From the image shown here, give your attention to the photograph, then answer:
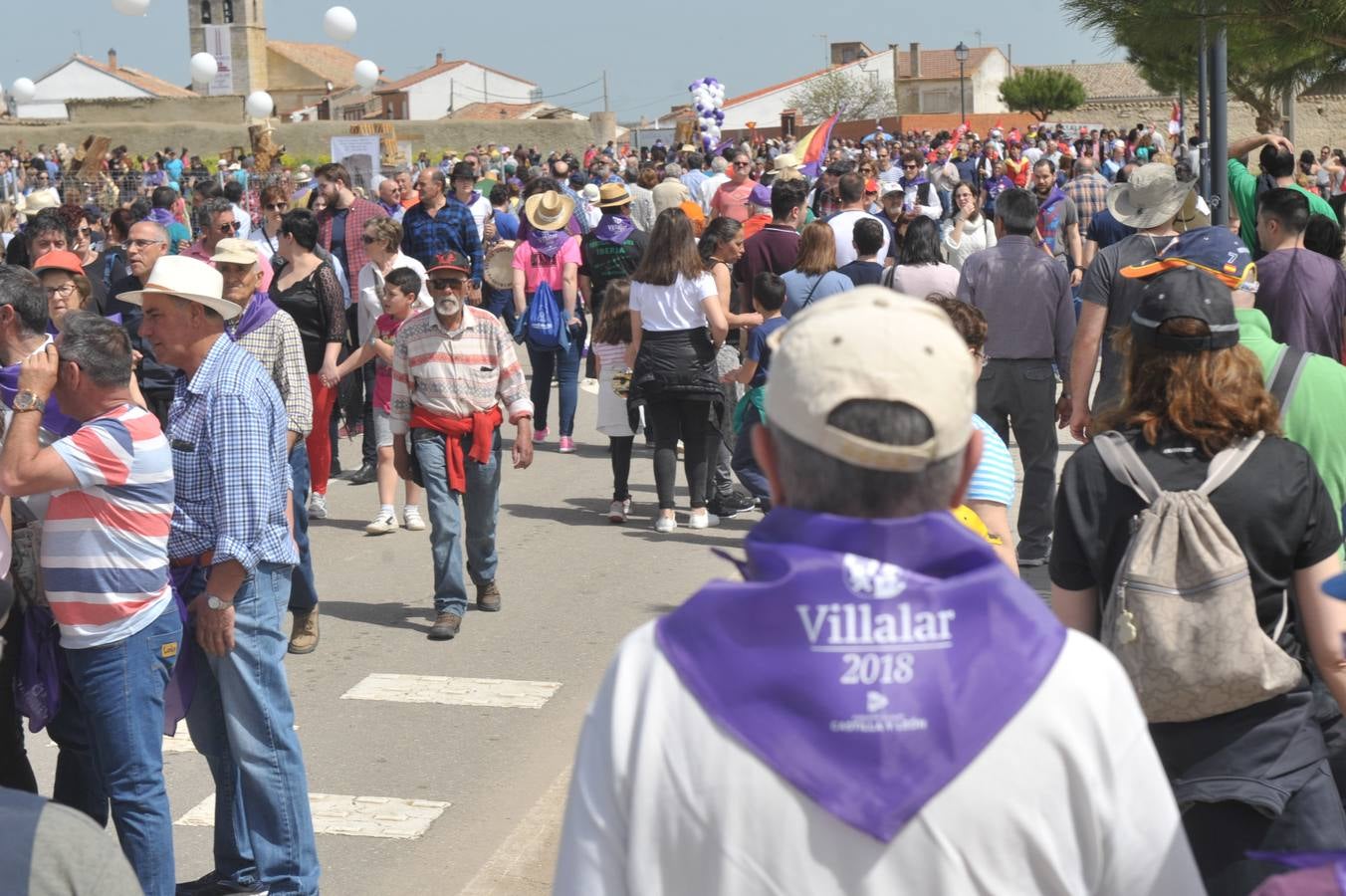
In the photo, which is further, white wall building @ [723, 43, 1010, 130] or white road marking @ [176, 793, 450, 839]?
white wall building @ [723, 43, 1010, 130]

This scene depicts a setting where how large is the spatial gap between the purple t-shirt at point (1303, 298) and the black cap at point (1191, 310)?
3616 millimetres

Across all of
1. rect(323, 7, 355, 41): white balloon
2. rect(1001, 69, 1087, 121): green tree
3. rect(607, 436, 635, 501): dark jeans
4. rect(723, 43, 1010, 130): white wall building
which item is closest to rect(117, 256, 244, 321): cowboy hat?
rect(607, 436, 635, 501): dark jeans

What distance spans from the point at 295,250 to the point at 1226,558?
7566mm

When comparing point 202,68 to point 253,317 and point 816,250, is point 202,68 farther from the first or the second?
point 253,317

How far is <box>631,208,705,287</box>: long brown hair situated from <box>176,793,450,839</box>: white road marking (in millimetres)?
4204

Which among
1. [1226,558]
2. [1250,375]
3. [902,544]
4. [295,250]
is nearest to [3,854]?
[902,544]

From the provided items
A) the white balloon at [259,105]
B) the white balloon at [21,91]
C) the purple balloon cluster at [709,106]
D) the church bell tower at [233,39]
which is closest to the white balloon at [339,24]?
the white balloon at [259,105]

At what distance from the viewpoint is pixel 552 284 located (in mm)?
12555

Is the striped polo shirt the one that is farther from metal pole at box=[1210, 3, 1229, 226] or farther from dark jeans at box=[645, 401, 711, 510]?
metal pole at box=[1210, 3, 1229, 226]

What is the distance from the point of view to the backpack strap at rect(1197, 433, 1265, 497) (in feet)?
10.1

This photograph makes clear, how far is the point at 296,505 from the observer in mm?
7398

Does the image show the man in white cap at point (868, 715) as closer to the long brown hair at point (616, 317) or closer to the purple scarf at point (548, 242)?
the long brown hair at point (616, 317)

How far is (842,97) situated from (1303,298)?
9553 centimetres

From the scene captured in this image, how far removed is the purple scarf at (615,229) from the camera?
41.4ft
